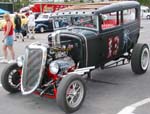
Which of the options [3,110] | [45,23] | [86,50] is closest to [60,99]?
[3,110]

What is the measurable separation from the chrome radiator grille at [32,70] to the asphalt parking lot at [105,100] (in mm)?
371

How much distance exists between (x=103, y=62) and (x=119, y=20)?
124cm

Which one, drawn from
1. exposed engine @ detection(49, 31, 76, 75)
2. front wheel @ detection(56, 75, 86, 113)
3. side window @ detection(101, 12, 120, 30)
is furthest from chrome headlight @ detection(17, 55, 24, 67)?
side window @ detection(101, 12, 120, 30)

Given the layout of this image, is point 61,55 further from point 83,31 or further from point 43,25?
point 43,25

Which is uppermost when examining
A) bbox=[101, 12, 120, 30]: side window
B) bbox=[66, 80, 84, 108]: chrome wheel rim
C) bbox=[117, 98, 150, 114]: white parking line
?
bbox=[101, 12, 120, 30]: side window

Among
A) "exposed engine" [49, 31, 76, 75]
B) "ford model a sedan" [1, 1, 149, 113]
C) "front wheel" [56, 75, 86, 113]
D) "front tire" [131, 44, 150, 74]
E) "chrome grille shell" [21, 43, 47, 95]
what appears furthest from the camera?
"front tire" [131, 44, 150, 74]

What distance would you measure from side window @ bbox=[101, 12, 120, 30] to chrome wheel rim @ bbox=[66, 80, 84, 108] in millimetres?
2014

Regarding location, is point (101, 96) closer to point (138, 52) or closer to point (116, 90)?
point (116, 90)

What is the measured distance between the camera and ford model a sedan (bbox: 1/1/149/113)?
6.80 metres

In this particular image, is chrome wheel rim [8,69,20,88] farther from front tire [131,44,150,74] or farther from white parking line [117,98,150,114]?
front tire [131,44,150,74]

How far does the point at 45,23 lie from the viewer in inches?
1077

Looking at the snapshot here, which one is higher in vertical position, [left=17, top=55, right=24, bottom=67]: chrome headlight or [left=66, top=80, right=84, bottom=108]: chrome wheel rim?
[left=17, top=55, right=24, bottom=67]: chrome headlight

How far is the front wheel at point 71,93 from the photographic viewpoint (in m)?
6.36

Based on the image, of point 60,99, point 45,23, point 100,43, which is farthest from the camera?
point 45,23
